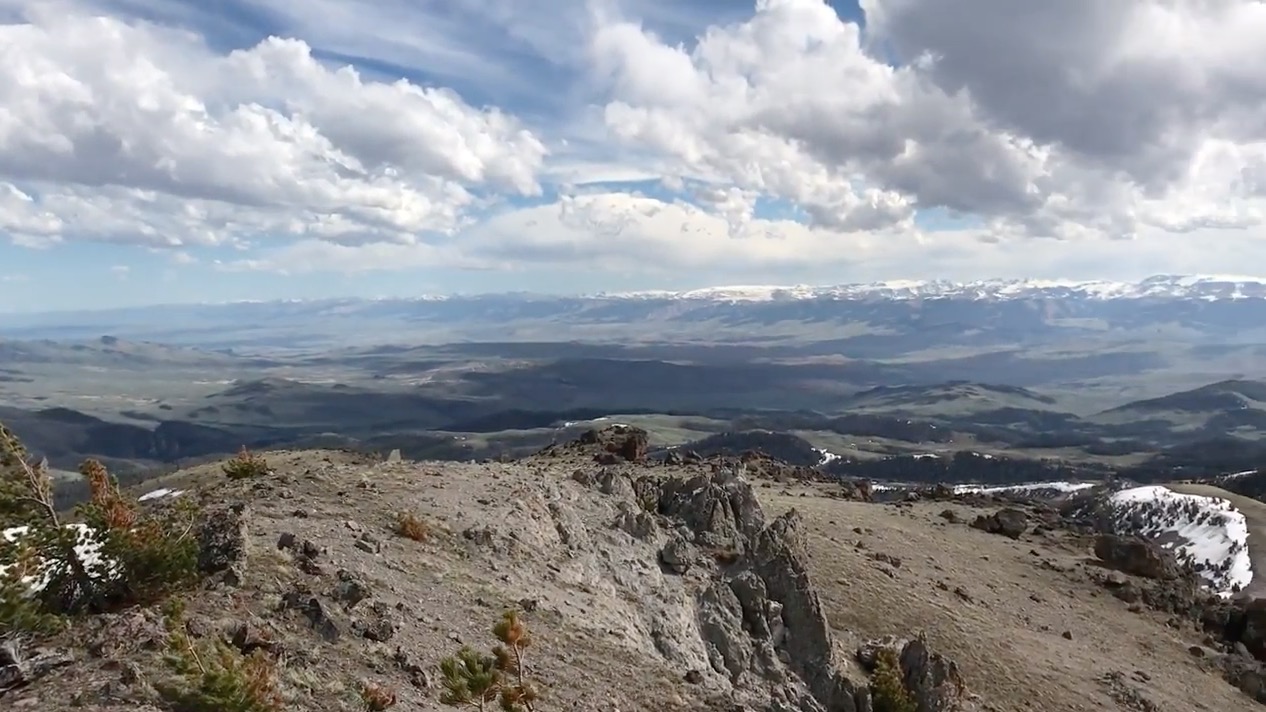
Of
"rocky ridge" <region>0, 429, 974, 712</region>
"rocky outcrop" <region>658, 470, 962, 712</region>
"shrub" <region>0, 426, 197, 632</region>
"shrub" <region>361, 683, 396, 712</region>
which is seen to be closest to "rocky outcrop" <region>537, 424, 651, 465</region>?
"rocky ridge" <region>0, 429, 974, 712</region>

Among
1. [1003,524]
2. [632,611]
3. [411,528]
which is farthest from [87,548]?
[1003,524]

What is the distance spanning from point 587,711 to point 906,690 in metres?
14.2

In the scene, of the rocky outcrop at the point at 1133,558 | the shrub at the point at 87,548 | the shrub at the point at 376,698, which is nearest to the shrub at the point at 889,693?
the shrub at the point at 376,698

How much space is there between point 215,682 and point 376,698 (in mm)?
3236

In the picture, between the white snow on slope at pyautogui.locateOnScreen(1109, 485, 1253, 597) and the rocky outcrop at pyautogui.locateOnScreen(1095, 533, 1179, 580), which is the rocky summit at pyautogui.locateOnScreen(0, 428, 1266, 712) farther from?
the white snow on slope at pyautogui.locateOnScreen(1109, 485, 1253, 597)

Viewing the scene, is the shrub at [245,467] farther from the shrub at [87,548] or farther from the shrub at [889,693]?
the shrub at [889,693]

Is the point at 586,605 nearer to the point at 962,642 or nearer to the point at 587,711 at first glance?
the point at 587,711

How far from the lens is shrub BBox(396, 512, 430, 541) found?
71.9ft

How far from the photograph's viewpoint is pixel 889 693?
2512cm

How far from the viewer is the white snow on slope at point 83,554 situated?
45.5 ft

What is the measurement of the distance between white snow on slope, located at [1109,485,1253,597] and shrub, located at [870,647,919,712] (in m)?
57.4

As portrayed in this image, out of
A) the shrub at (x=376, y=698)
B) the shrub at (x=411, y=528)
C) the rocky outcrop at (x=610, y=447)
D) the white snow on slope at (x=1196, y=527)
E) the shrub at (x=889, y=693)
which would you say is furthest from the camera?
the white snow on slope at (x=1196, y=527)

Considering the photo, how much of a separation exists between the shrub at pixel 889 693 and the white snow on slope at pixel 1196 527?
57.4 metres

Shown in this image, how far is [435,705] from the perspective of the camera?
46.4ft
